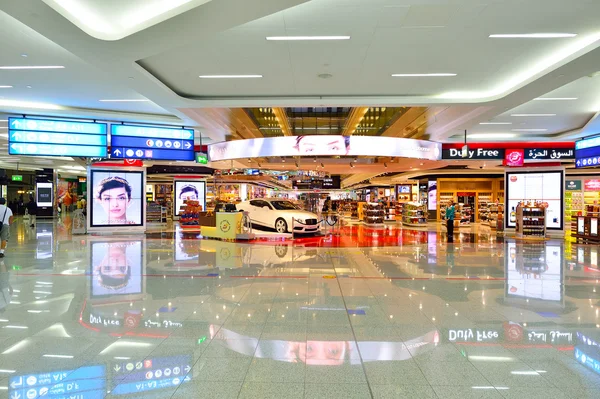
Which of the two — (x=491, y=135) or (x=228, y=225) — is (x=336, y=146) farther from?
(x=491, y=135)

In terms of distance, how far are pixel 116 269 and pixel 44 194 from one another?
22.0m

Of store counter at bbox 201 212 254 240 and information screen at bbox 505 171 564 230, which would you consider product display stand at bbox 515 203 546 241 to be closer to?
information screen at bbox 505 171 564 230

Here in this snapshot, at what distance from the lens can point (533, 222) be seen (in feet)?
49.4

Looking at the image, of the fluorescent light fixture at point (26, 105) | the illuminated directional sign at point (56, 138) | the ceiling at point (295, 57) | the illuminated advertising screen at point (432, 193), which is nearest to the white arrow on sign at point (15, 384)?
the ceiling at point (295, 57)

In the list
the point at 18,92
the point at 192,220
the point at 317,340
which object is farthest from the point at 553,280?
the point at 192,220

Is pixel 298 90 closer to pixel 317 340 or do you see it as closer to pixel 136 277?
pixel 136 277

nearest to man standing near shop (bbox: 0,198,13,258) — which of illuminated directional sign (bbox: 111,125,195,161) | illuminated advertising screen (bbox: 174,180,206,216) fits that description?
illuminated directional sign (bbox: 111,125,195,161)

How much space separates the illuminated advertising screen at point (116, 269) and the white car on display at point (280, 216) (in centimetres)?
481

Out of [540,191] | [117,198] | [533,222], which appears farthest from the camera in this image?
[540,191]

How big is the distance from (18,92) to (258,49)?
592 cm

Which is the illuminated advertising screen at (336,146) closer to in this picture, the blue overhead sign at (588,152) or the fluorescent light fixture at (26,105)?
the blue overhead sign at (588,152)

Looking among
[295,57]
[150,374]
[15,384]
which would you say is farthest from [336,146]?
[15,384]

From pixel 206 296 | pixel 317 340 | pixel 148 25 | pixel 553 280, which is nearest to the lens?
pixel 317 340

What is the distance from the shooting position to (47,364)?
3277 mm
